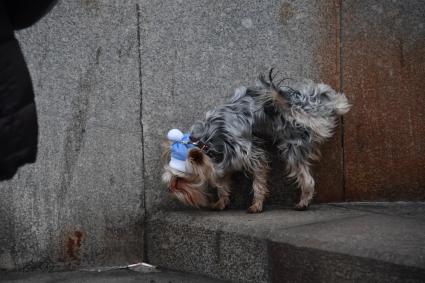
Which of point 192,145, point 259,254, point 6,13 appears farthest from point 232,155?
point 6,13

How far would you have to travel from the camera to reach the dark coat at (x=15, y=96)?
7.64 feet

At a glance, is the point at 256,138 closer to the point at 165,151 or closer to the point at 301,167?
the point at 301,167

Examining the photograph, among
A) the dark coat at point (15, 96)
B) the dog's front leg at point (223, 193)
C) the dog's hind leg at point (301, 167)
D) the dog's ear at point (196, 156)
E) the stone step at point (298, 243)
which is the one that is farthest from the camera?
the dog's front leg at point (223, 193)

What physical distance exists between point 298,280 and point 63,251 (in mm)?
1953

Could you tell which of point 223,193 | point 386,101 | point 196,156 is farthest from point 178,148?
point 386,101

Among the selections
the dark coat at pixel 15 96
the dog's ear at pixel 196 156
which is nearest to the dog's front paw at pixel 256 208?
the dog's ear at pixel 196 156

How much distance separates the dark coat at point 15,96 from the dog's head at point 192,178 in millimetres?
2457

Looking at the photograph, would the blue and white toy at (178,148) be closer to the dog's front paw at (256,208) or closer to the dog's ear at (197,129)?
the dog's ear at (197,129)

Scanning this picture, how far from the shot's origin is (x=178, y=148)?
4.84 meters

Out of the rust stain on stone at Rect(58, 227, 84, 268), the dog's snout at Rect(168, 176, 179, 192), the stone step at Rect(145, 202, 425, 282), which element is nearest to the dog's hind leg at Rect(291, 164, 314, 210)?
the stone step at Rect(145, 202, 425, 282)

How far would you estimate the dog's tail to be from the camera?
5.00 m

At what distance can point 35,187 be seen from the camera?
4836mm

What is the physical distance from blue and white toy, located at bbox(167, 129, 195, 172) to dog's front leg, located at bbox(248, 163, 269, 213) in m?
0.58

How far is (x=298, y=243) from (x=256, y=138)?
1.37 m
